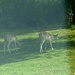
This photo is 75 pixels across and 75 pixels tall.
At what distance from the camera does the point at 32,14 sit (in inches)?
1216

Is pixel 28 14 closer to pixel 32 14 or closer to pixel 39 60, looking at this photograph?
pixel 32 14

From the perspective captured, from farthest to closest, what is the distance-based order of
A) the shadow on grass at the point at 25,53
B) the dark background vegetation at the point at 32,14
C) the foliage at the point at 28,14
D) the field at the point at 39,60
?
the foliage at the point at 28,14
the dark background vegetation at the point at 32,14
the shadow on grass at the point at 25,53
the field at the point at 39,60

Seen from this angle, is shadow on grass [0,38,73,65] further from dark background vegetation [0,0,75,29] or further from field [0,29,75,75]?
dark background vegetation [0,0,75,29]

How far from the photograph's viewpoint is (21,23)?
101 feet

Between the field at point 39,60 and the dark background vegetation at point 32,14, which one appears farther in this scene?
the dark background vegetation at point 32,14

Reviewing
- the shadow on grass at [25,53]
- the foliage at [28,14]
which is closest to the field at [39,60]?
the shadow on grass at [25,53]

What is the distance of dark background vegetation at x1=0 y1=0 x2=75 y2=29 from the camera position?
1109 inches

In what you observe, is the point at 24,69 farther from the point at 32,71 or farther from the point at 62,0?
the point at 62,0

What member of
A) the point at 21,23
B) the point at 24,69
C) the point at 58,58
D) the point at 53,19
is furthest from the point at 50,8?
the point at 24,69

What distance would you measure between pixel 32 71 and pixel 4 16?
851 inches

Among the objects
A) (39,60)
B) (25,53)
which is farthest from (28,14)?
(39,60)

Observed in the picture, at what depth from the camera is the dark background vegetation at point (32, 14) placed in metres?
28.2

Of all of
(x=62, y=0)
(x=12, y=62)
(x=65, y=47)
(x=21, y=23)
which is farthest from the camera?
(x=21, y=23)

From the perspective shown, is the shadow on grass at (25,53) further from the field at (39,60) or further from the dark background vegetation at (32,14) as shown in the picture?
the dark background vegetation at (32,14)
